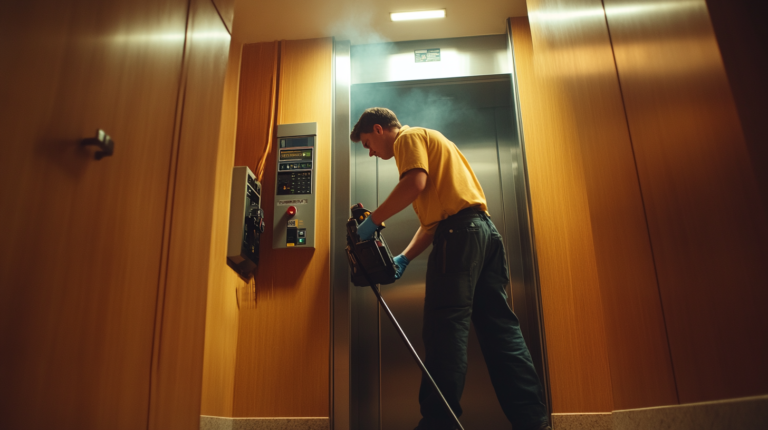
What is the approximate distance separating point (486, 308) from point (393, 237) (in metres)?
1.10

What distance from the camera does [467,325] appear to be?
74.9 inches

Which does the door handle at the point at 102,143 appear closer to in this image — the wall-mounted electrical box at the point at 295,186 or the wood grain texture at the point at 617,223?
the wood grain texture at the point at 617,223

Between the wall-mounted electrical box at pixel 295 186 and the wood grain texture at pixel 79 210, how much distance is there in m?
1.58

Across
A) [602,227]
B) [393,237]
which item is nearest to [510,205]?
[393,237]

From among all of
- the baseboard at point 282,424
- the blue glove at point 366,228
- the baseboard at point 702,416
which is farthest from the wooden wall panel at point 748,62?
the baseboard at point 282,424

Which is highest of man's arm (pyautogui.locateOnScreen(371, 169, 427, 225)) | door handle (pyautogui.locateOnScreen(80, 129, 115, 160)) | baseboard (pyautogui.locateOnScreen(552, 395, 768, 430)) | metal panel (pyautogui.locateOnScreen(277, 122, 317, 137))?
metal panel (pyautogui.locateOnScreen(277, 122, 317, 137))

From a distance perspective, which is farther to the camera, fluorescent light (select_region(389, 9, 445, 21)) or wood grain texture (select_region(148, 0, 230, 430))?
fluorescent light (select_region(389, 9, 445, 21))

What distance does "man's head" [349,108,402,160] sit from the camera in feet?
8.30

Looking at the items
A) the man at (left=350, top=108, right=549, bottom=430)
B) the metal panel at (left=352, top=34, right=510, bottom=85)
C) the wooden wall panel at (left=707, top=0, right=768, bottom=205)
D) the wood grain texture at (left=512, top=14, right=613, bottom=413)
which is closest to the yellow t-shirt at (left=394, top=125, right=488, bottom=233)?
the man at (left=350, top=108, right=549, bottom=430)

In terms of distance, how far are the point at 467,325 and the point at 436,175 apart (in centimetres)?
69

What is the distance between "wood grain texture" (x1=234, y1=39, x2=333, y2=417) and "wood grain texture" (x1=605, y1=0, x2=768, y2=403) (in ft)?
6.71

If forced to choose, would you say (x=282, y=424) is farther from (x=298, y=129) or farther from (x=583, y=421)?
(x=298, y=129)

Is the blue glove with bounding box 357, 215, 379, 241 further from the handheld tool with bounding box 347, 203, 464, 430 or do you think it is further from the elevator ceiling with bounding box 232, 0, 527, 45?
the elevator ceiling with bounding box 232, 0, 527, 45

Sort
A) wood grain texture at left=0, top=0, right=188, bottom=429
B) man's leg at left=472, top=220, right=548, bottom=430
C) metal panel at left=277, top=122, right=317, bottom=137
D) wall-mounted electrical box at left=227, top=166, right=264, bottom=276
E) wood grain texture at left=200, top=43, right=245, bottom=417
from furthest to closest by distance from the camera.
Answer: metal panel at left=277, top=122, right=317, bottom=137 < wall-mounted electrical box at left=227, top=166, right=264, bottom=276 < wood grain texture at left=200, top=43, right=245, bottom=417 < man's leg at left=472, top=220, right=548, bottom=430 < wood grain texture at left=0, top=0, right=188, bottom=429
